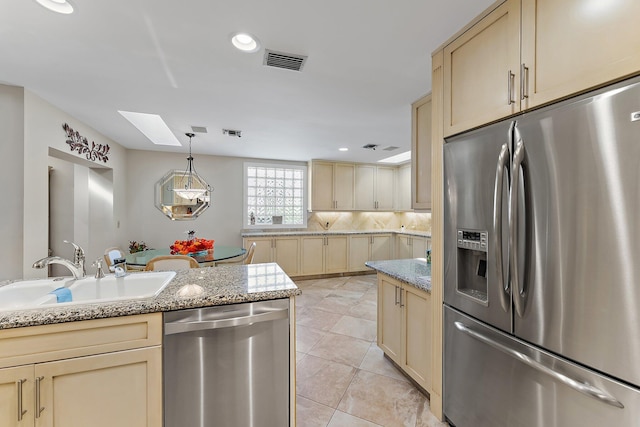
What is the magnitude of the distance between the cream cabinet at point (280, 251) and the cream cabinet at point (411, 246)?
2.26 metres

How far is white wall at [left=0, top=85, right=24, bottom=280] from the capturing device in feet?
7.56

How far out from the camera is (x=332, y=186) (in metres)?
5.77

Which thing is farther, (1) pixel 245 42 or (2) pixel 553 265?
(1) pixel 245 42

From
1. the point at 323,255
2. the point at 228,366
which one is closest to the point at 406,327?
the point at 228,366

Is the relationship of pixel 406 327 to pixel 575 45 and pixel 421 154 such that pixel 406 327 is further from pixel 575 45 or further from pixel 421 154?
pixel 575 45

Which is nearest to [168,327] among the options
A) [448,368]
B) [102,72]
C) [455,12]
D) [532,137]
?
[448,368]

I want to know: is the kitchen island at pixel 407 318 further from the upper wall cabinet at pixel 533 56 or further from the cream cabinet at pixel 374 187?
the cream cabinet at pixel 374 187

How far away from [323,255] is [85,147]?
408 centimetres

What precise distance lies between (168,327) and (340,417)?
51.4 inches

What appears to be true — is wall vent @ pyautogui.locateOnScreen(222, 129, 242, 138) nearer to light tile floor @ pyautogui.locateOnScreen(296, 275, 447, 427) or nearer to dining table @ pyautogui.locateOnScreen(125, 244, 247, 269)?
dining table @ pyautogui.locateOnScreen(125, 244, 247, 269)

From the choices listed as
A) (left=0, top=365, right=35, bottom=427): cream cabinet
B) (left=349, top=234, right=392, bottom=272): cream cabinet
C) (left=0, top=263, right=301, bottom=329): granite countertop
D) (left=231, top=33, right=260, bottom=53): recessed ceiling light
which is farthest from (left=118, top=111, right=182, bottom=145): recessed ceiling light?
(left=349, top=234, right=392, bottom=272): cream cabinet

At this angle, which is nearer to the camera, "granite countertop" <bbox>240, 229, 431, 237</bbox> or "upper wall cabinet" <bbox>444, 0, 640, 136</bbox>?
"upper wall cabinet" <bbox>444, 0, 640, 136</bbox>

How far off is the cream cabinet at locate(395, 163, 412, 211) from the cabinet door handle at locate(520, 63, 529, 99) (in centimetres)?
494

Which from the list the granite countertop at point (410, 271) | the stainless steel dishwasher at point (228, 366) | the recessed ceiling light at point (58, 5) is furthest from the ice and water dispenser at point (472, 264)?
the recessed ceiling light at point (58, 5)
